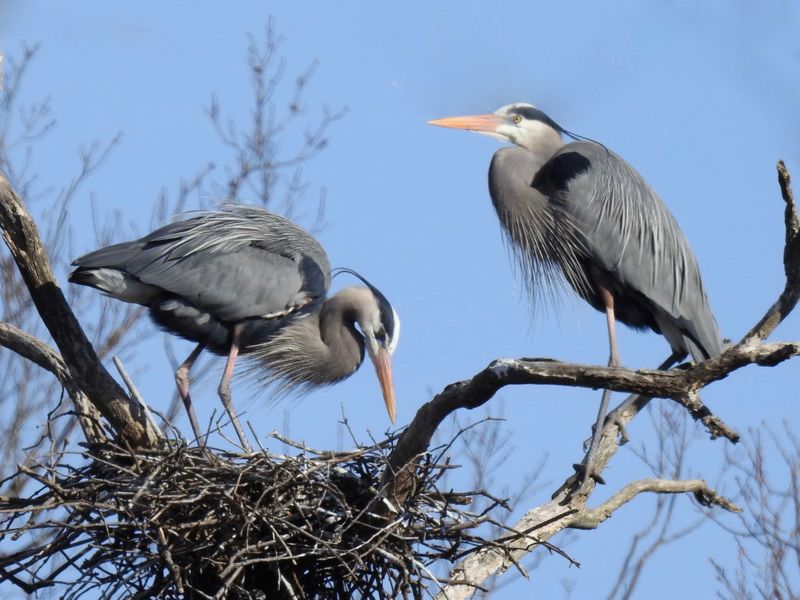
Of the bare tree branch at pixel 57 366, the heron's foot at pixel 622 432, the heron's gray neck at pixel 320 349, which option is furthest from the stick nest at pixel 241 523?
the heron's gray neck at pixel 320 349

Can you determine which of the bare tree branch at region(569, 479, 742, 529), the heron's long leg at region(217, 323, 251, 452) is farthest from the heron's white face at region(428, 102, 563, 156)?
the bare tree branch at region(569, 479, 742, 529)

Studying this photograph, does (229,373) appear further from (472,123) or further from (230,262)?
(472,123)

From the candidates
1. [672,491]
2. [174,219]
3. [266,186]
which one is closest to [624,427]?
[672,491]

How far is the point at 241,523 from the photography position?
5.10 meters

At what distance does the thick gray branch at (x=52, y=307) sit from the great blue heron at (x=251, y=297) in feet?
5.69

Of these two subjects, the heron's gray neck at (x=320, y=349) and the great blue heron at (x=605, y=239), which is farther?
the heron's gray neck at (x=320, y=349)

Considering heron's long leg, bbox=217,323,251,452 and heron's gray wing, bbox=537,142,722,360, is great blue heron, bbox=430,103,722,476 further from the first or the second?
heron's long leg, bbox=217,323,251,452

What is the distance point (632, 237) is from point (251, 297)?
2244mm

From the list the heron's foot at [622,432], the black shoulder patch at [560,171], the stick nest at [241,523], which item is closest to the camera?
the stick nest at [241,523]

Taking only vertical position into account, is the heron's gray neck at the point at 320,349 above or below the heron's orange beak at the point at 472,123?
below

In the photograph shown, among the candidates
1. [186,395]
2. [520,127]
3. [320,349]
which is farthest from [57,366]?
[520,127]

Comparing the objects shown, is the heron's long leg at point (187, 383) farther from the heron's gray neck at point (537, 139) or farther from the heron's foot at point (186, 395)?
the heron's gray neck at point (537, 139)

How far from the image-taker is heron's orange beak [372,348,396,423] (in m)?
8.02

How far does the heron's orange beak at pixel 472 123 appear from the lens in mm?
8328
